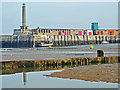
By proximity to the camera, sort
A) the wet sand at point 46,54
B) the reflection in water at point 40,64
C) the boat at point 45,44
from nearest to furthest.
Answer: the reflection in water at point 40,64 < the wet sand at point 46,54 < the boat at point 45,44

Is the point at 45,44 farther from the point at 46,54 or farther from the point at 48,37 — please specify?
the point at 46,54

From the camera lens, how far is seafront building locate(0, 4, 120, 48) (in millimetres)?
152200

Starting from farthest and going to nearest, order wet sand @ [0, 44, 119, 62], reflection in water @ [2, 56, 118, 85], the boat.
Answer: the boat, wet sand @ [0, 44, 119, 62], reflection in water @ [2, 56, 118, 85]

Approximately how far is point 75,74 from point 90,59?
12.3 meters

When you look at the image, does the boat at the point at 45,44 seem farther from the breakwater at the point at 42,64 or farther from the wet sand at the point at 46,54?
the breakwater at the point at 42,64

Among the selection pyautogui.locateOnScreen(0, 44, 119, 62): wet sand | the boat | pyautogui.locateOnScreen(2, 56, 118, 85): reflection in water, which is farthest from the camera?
the boat

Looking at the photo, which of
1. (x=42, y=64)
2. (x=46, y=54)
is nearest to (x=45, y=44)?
(x=46, y=54)

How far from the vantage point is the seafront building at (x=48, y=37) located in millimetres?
152200

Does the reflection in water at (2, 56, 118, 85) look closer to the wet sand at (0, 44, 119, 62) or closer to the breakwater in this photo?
the breakwater

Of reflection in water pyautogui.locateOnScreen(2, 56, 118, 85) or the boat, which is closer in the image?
reflection in water pyautogui.locateOnScreen(2, 56, 118, 85)

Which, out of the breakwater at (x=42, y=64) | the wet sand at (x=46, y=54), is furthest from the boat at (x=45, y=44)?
the breakwater at (x=42, y=64)

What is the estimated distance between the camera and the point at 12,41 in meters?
154

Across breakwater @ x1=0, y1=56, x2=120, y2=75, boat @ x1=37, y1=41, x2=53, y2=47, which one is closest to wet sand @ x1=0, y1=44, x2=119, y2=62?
A: breakwater @ x1=0, y1=56, x2=120, y2=75

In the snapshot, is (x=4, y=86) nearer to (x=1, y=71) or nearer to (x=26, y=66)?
(x=1, y=71)
